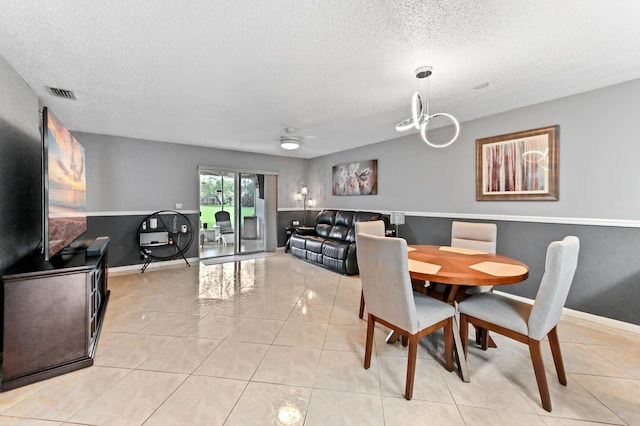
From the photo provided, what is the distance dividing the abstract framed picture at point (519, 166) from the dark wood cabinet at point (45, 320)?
14.8 feet

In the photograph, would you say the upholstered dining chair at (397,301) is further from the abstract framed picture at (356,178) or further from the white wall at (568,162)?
the abstract framed picture at (356,178)

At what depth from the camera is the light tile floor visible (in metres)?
1.55

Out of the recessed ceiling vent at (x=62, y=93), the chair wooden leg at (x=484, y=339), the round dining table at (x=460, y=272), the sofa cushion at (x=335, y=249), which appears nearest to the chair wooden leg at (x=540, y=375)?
the round dining table at (x=460, y=272)

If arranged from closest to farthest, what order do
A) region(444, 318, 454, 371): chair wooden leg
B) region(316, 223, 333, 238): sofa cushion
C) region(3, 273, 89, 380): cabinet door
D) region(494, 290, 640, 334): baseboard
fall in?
region(3, 273, 89, 380): cabinet door < region(444, 318, 454, 371): chair wooden leg < region(494, 290, 640, 334): baseboard < region(316, 223, 333, 238): sofa cushion

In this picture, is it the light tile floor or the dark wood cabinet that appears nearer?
the light tile floor

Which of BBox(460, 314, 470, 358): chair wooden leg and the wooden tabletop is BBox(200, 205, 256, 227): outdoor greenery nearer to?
the wooden tabletop

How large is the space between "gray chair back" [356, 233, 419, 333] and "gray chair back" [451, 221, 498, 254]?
1566 mm

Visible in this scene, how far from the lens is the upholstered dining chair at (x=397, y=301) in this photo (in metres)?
1.71

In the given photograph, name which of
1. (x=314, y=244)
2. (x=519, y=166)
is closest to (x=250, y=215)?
(x=314, y=244)

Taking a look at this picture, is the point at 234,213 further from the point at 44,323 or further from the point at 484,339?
the point at 484,339

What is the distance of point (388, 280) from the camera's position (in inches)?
70.3

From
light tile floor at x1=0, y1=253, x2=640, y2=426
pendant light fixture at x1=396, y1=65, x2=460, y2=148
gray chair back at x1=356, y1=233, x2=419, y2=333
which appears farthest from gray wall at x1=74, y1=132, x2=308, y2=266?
gray chair back at x1=356, y1=233, x2=419, y2=333

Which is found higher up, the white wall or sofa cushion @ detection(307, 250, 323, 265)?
the white wall

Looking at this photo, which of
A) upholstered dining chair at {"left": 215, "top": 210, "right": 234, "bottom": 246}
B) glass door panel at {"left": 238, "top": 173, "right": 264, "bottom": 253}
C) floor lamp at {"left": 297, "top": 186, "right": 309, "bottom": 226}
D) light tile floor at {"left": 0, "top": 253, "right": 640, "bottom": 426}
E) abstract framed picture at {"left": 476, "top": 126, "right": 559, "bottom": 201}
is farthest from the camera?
floor lamp at {"left": 297, "top": 186, "right": 309, "bottom": 226}
